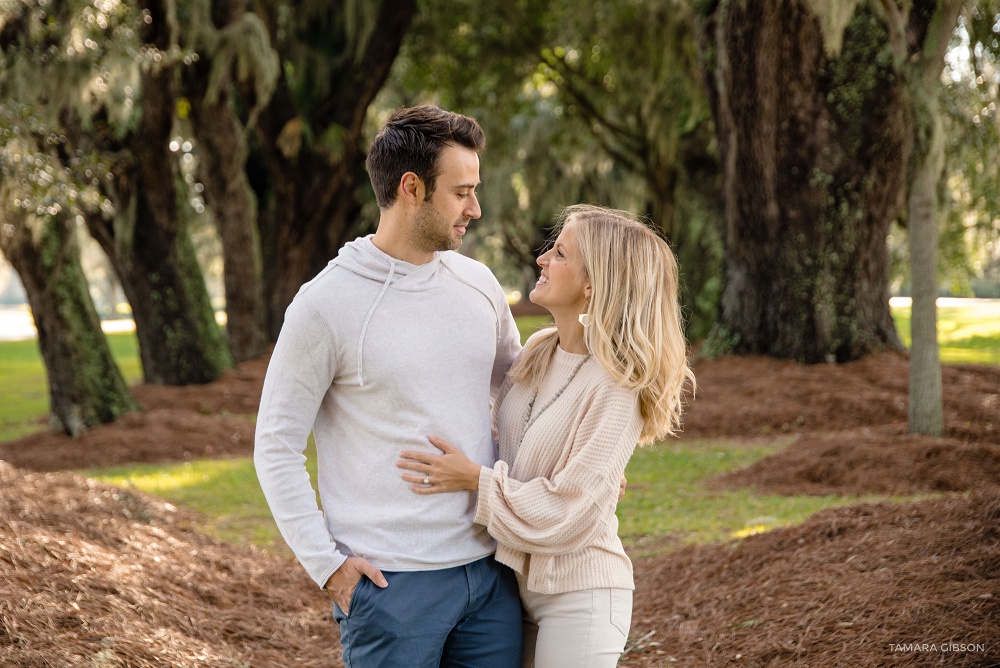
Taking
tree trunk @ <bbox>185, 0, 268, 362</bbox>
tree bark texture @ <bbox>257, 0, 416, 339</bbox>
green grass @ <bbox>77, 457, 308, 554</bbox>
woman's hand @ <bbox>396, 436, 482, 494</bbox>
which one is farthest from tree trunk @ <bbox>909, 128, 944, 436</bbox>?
tree bark texture @ <bbox>257, 0, 416, 339</bbox>

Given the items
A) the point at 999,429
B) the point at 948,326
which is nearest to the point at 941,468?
the point at 999,429

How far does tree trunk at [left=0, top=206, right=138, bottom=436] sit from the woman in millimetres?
8139

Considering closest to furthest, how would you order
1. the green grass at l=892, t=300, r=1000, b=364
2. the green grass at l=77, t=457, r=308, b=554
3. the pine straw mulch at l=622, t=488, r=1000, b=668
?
the pine straw mulch at l=622, t=488, r=1000, b=668 → the green grass at l=77, t=457, r=308, b=554 → the green grass at l=892, t=300, r=1000, b=364

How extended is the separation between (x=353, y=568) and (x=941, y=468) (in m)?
5.41

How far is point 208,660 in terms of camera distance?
373cm

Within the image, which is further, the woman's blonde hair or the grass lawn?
the grass lawn

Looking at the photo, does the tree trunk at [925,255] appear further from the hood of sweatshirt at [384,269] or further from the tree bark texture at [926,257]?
the hood of sweatshirt at [384,269]

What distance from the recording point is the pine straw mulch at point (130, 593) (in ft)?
11.6

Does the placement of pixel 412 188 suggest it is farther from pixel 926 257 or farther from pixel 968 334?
pixel 968 334

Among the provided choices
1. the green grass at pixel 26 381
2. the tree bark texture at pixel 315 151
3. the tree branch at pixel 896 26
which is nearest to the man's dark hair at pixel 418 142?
the tree branch at pixel 896 26

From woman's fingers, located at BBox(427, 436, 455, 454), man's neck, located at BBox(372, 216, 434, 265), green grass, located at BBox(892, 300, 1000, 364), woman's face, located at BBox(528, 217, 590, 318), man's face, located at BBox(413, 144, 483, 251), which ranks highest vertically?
man's face, located at BBox(413, 144, 483, 251)

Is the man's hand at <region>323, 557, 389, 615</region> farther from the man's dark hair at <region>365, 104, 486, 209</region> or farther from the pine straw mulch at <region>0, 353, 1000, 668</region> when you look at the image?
the pine straw mulch at <region>0, 353, 1000, 668</region>

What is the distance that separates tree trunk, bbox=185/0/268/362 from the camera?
42.2 ft

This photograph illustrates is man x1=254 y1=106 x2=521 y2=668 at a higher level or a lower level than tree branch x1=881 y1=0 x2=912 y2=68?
lower
